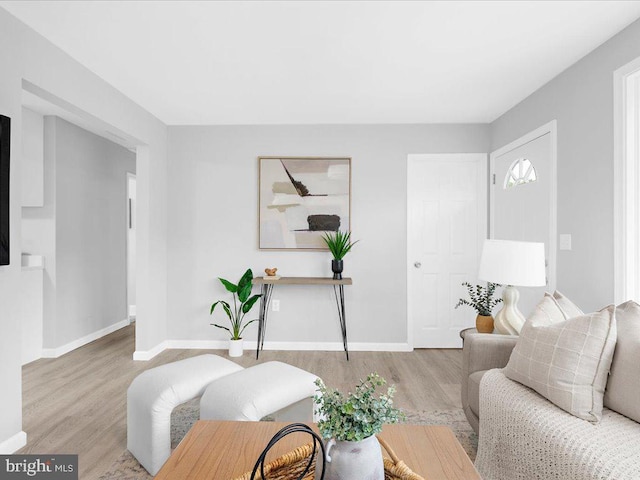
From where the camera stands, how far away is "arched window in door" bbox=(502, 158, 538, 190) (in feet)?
11.2

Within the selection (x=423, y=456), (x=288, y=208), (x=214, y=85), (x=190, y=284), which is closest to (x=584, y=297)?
(x=423, y=456)

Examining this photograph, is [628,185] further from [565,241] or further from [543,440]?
[543,440]

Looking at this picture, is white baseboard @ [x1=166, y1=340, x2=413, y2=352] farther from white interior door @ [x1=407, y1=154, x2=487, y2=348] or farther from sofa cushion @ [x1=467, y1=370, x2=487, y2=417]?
sofa cushion @ [x1=467, y1=370, x2=487, y2=417]

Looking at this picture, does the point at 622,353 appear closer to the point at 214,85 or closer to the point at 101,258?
the point at 214,85

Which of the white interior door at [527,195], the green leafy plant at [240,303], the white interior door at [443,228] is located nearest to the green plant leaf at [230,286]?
the green leafy plant at [240,303]

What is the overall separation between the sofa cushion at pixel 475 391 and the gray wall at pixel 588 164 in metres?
0.95

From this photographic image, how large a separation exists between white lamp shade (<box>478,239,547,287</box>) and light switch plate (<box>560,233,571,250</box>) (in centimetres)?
63

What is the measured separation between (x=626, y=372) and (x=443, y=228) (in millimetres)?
2835

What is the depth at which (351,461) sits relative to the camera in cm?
94

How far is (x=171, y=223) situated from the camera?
4.36 m

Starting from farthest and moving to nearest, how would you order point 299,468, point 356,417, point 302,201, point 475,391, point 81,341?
1. point 81,341
2. point 302,201
3. point 475,391
4. point 299,468
5. point 356,417

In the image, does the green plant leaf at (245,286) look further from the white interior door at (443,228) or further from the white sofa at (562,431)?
the white sofa at (562,431)

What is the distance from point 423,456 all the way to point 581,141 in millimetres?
2417

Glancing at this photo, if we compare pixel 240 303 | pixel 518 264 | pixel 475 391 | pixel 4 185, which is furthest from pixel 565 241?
pixel 4 185
